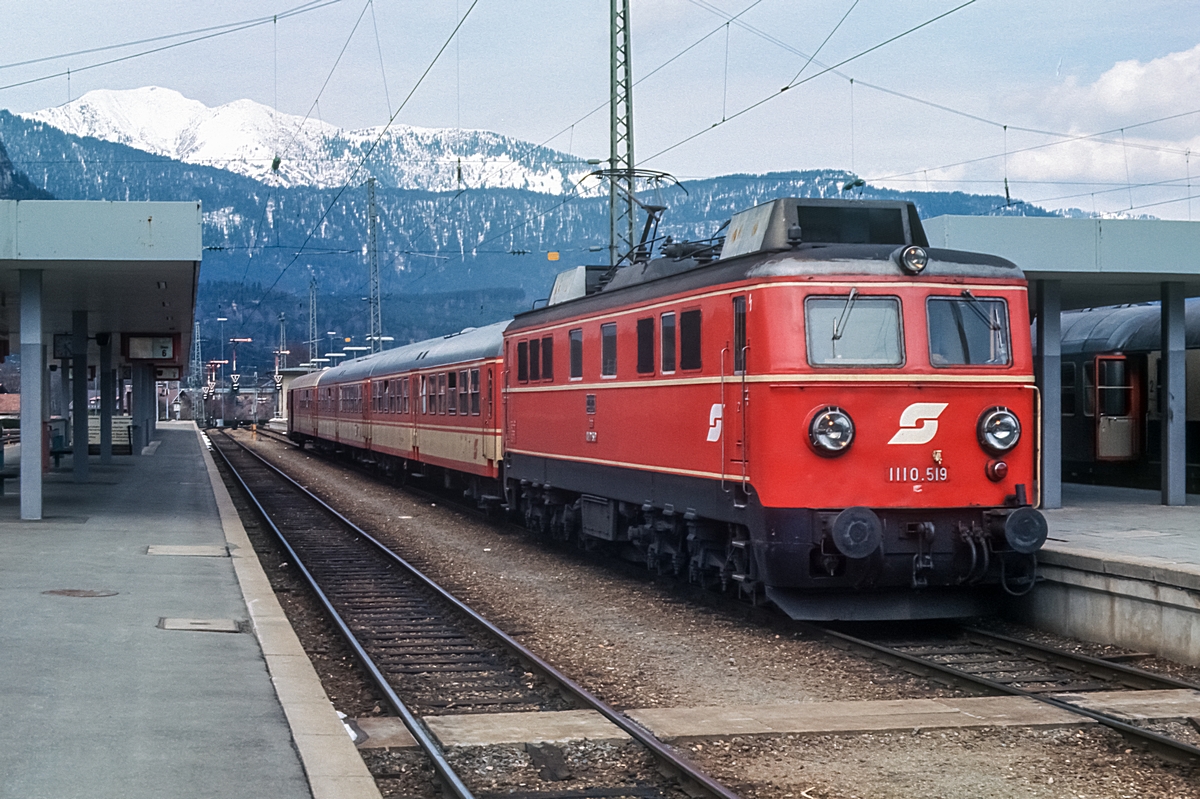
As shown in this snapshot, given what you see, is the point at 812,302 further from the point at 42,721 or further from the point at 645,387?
the point at 42,721

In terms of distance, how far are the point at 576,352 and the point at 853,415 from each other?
533 cm

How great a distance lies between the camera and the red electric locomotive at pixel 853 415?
34.4 ft

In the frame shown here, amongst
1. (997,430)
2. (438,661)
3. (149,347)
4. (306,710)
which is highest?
(149,347)

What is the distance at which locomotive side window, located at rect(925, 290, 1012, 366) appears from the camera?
35.9 ft

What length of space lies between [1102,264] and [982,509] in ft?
26.6

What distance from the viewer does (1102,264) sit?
57.6 ft

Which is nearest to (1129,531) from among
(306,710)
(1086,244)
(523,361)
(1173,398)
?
(1086,244)

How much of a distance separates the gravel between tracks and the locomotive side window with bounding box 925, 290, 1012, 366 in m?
2.67

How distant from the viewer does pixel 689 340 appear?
12.0 meters

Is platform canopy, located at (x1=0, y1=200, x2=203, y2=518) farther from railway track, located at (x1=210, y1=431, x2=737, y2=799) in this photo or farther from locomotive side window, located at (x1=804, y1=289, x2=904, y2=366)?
locomotive side window, located at (x1=804, y1=289, x2=904, y2=366)

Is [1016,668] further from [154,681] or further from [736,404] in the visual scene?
[154,681]

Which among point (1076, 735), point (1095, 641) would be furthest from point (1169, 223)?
point (1076, 735)

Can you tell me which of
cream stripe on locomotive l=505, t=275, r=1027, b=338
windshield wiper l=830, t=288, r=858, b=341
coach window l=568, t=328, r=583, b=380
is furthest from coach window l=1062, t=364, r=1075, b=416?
windshield wiper l=830, t=288, r=858, b=341

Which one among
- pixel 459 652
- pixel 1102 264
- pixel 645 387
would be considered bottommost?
pixel 459 652
